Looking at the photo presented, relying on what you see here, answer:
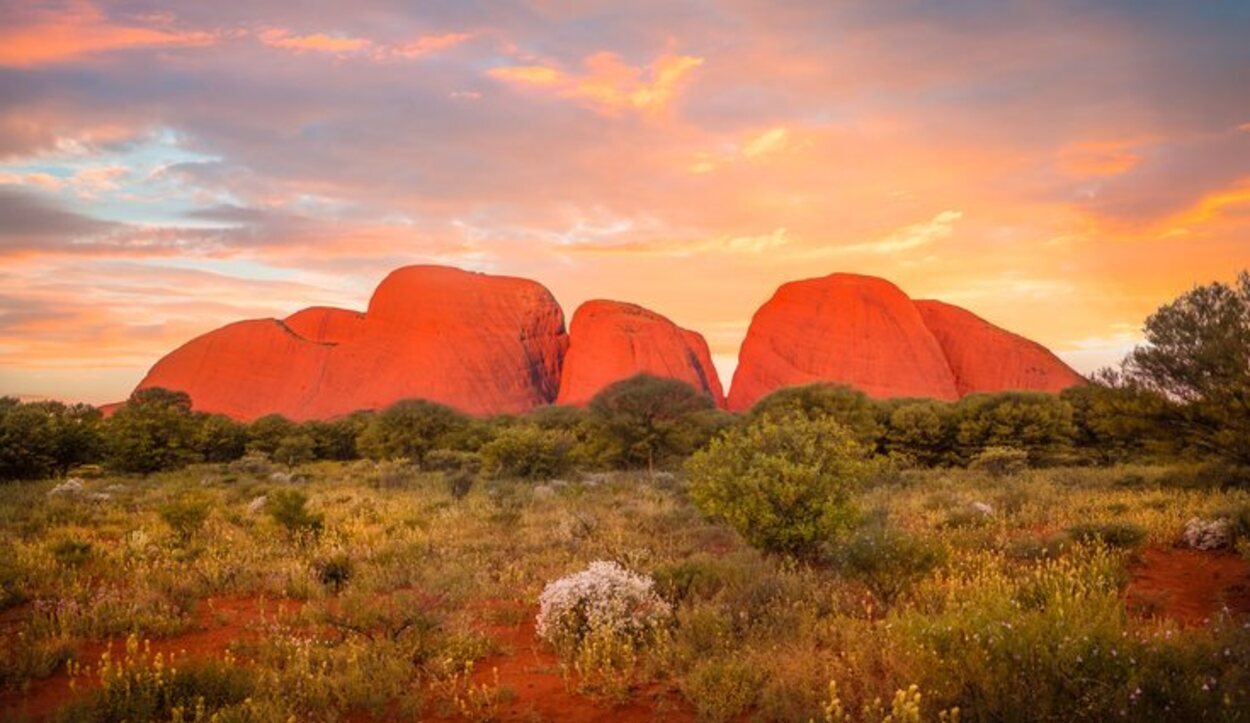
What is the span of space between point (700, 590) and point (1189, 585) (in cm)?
677

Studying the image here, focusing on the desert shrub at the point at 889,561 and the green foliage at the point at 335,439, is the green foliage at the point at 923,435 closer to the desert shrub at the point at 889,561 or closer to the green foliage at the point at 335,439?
the desert shrub at the point at 889,561

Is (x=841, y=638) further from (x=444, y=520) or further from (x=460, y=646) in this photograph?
(x=444, y=520)

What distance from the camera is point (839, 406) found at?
40.2 m

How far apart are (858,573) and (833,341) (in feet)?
283

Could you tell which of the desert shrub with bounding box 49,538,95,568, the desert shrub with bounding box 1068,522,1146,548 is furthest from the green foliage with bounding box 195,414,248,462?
the desert shrub with bounding box 1068,522,1146,548

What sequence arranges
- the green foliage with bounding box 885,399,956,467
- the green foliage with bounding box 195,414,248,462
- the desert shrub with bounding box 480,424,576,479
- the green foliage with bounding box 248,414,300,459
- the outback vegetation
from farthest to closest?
1. the green foliage with bounding box 248,414,300,459
2. the green foliage with bounding box 195,414,248,462
3. the green foliage with bounding box 885,399,956,467
4. the desert shrub with bounding box 480,424,576,479
5. the outback vegetation

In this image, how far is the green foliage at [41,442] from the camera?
3120 centimetres

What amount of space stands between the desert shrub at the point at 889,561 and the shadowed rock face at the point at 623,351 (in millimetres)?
79937

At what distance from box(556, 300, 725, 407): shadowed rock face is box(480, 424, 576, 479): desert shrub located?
5751 cm

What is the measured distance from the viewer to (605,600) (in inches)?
315

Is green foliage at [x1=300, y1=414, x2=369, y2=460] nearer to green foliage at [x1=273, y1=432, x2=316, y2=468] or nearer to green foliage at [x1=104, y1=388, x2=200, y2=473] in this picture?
green foliage at [x1=273, y1=432, x2=316, y2=468]

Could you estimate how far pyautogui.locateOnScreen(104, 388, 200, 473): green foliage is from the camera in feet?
123

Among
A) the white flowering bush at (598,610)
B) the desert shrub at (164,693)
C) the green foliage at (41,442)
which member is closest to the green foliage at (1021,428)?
the white flowering bush at (598,610)

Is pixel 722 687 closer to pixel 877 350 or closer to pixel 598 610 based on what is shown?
pixel 598 610
